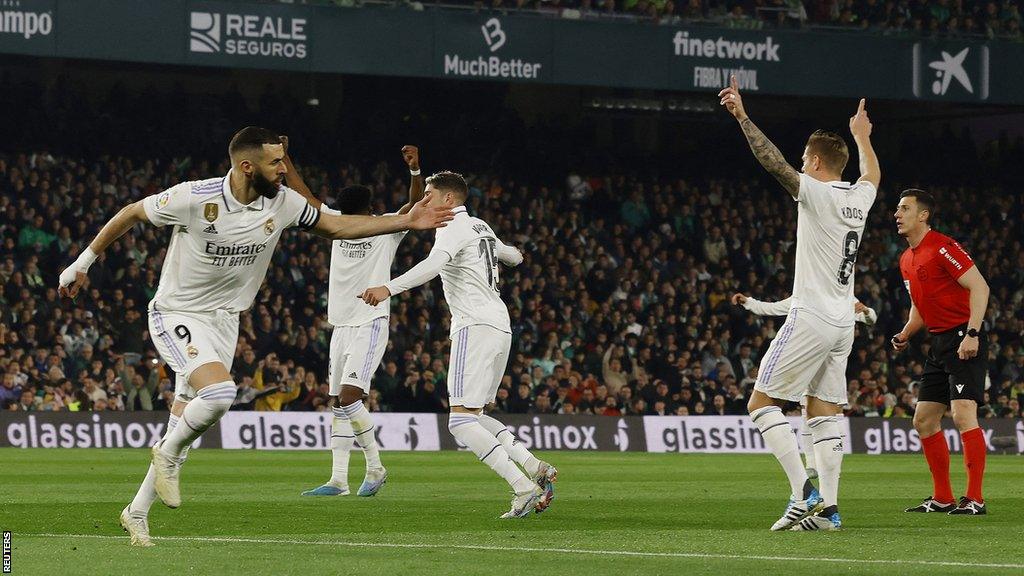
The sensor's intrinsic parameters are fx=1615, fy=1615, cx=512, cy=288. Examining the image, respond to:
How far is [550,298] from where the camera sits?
97.7 ft

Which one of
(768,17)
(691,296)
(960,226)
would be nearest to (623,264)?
(691,296)

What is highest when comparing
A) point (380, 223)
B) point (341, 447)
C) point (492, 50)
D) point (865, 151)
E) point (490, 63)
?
point (492, 50)

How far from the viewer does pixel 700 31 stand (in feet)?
101

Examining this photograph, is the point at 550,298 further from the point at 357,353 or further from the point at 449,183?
the point at 449,183

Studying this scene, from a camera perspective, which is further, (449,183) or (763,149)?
(449,183)

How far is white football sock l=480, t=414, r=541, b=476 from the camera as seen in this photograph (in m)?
11.6

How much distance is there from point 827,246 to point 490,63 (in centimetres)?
2003

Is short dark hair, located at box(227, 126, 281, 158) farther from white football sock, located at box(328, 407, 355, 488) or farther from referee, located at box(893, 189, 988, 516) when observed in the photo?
referee, located at box(893, 189, 988, 516)

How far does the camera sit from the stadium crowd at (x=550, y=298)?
24922 mm

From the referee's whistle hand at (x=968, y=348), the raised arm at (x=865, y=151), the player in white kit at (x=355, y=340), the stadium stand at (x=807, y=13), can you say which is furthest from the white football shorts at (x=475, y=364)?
the stadium stand at (x=807, y=13)

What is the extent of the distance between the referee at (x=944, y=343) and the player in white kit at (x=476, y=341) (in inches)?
121

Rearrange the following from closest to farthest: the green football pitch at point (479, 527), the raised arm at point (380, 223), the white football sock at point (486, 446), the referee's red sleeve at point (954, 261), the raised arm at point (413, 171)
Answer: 1. the green football pitch at point (479, 527)
2. the raised arm at point (380, 223)
3. the white football sock at point (486, 446)
4. the referee's red sleeve at point (954, 261)
5. the raised arm at point (413, 171)

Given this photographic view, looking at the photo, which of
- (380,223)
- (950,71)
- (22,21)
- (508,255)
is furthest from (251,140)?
(950,71)

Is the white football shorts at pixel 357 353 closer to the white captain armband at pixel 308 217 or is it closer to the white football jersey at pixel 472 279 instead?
the white football jersey at pixel 472 279
